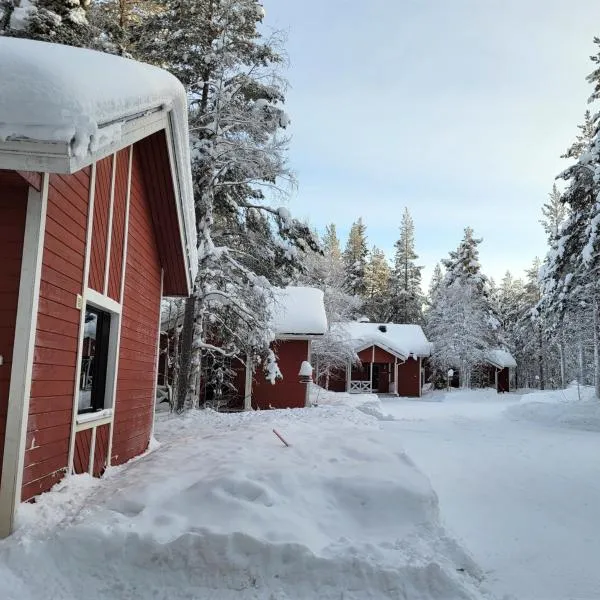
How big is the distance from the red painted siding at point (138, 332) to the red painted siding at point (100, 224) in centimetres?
114

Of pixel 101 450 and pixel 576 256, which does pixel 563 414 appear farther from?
pixel 101 450

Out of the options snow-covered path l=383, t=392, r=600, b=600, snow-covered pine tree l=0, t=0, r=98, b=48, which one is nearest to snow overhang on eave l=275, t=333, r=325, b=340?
snow-covered path l=383, t=392, r=600, b=600

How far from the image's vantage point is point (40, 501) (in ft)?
14.8

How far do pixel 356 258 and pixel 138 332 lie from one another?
47.9 metres

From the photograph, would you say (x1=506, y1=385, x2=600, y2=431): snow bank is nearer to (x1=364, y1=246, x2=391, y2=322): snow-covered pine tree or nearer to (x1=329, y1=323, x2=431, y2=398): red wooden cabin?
(x1=329, y1=323, x2=431, y2=398): red wooden cabin

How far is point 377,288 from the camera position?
185 feet

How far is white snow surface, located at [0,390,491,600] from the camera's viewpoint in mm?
3793

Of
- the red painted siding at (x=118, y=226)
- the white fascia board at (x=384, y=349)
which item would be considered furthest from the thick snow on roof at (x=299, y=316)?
the white fascia board at (x=384, y=349)

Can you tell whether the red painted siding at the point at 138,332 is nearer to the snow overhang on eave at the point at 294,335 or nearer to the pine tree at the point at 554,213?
the snow overhang on eave at the point at 294,335

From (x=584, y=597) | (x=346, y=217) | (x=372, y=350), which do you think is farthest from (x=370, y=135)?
(x=346, y=217)

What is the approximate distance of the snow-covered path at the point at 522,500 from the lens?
4957 millimetres

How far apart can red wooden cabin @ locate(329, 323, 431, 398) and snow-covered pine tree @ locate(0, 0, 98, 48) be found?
23.2m

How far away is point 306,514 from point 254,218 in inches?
522

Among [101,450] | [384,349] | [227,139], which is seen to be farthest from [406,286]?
[101,450]
